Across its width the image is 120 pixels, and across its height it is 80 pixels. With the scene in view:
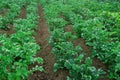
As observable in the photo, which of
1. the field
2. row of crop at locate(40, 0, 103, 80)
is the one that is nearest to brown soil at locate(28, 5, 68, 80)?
the field

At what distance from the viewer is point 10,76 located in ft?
17.9

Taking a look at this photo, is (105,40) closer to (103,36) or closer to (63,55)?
(103,36)

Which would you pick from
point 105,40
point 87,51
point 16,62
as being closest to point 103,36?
point 105,40

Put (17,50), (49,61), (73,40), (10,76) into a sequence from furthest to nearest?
(73,40)
(49,61)
(17,50)
(10,76)

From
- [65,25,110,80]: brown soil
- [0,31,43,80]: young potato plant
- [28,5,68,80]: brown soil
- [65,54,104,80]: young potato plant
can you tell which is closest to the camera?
[0,31,43,80]: young potato plant

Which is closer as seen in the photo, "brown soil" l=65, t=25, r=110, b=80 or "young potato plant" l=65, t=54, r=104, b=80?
"young potato plant" l=65, t=54, r=104, b=80

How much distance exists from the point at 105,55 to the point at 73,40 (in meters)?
2.60

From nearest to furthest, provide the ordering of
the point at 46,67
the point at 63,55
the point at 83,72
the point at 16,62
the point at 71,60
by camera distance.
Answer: the point at 16,62, the point at 83,72, the point at 71,60, the point at 63,55, the point at 46,67

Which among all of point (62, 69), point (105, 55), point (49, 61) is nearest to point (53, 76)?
point (62, 69)

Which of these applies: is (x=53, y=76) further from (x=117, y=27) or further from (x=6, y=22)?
(x=6, y=22)

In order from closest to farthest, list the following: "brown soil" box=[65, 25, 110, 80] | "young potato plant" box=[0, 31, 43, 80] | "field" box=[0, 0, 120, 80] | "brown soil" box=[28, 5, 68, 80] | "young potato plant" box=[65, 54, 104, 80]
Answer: "young potato plant" box=[0, 31, 43, 80] < "field" box=[0, 0, 120, 80] < "young potato plant" box=[65, 54, 104, 80] < "brown soil" box=[28, 5, 68, 80] < "brown soil" box=[65, 25, 110, 80]

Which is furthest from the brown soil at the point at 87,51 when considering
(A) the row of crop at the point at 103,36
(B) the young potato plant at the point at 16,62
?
(B) the young potato plant at the point at 16,62

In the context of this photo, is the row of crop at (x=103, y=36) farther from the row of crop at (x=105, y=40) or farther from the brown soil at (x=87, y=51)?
the brown soil at (x=87, y=51)

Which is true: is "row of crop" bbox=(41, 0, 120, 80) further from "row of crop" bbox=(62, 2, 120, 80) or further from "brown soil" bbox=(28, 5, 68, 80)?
"brown soil" bbox=(28, 5, 68, 80)
